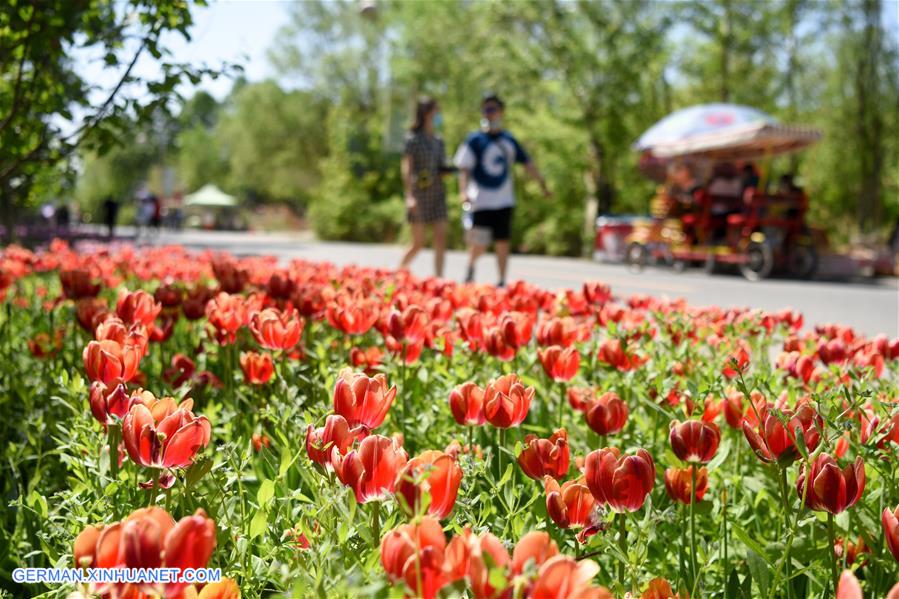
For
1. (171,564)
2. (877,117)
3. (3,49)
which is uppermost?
(877,117)

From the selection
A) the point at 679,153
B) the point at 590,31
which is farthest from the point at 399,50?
the point at 679,153

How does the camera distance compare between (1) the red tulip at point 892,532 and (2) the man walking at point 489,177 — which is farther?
(2) the man walking at point 489,177

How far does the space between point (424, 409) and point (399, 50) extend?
3308 cm

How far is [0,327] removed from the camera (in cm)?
282

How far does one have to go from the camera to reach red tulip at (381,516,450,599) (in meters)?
0.77

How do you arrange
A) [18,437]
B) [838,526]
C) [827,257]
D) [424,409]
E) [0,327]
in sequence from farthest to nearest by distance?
[827,257] → [0,327] → [18,437] → [424,409] → [838,526]

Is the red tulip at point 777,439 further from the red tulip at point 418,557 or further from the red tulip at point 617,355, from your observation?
the red tulip at point 617,355

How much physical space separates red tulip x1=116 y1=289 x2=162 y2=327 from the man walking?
552 centimetres

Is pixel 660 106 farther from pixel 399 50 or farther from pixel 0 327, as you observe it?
pixel 0 327

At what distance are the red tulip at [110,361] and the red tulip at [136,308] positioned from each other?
0.51m

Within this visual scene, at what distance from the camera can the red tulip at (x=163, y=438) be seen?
1108 millimetres

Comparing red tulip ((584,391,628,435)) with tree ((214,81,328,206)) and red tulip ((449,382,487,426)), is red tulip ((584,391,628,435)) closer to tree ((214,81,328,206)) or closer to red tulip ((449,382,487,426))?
red tulip ((449,382,487,426))

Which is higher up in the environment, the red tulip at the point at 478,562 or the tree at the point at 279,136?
the tree at the point at 279,136

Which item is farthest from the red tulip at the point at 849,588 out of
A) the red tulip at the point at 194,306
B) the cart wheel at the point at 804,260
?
the cart wheel at the point at 804,260
